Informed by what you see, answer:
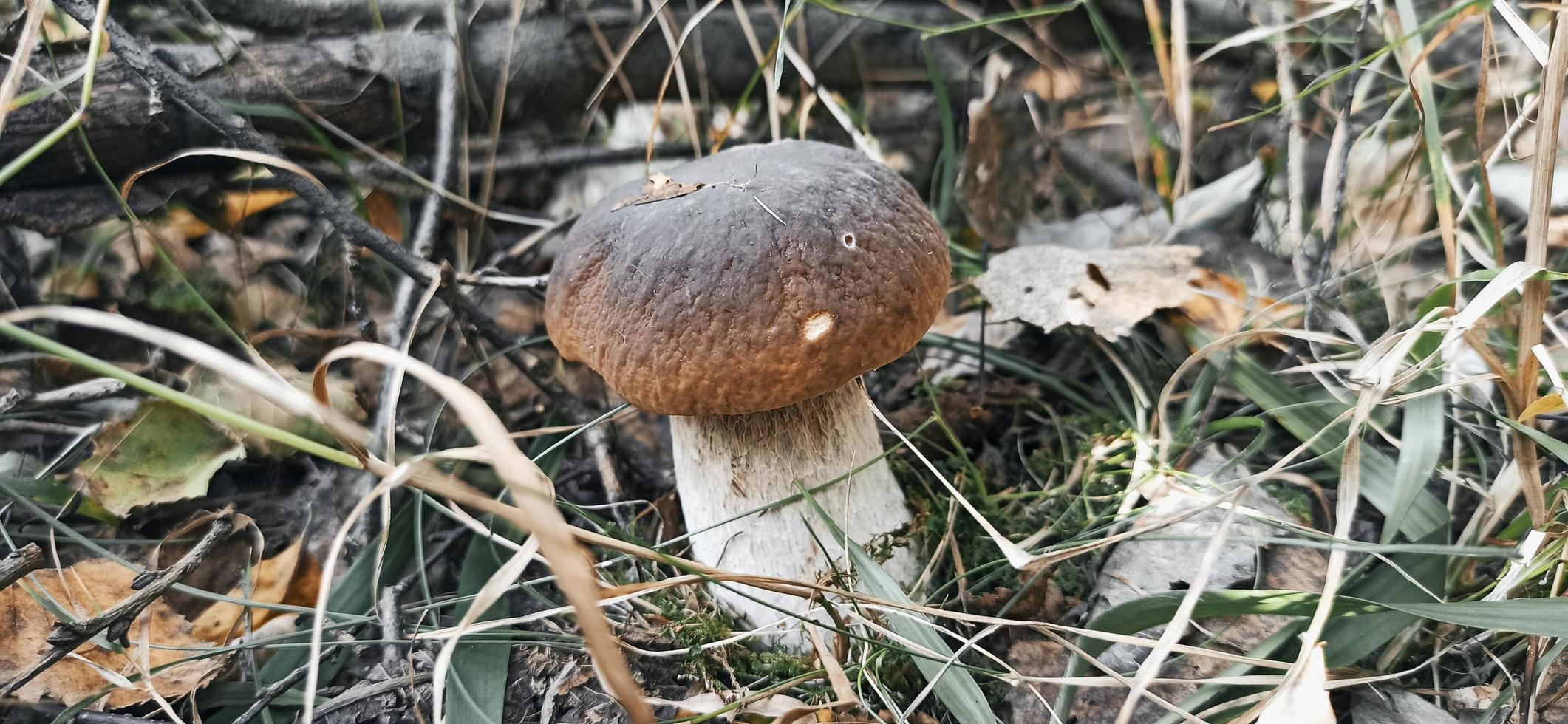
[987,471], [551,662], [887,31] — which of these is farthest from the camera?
[887,31]

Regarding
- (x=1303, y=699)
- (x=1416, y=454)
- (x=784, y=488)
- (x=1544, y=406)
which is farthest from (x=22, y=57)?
(x=1544, y=406)

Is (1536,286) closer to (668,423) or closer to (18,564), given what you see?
(668,423)

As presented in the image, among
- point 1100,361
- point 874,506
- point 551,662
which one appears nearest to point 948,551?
point 874,506

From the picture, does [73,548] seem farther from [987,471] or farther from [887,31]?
[887,31]

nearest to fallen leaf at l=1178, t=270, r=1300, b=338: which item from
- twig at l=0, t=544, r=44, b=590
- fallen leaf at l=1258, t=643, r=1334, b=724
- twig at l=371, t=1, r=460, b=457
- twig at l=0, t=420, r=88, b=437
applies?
fallen leaf at l=1258, t=643, r=1334, b=724

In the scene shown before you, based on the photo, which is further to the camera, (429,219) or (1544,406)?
(429,219)

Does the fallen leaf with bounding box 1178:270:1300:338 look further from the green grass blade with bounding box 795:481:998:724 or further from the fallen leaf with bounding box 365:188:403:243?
the fallen leaf with bounding box 365:188:403:243
